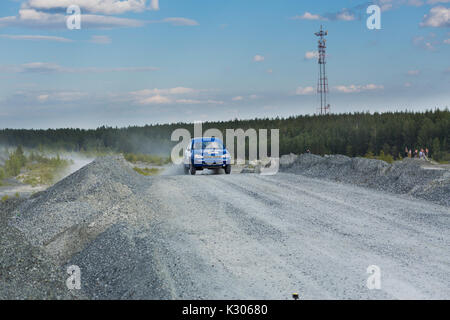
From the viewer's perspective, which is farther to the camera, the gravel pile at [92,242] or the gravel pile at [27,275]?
the gravel pile at [92,242]

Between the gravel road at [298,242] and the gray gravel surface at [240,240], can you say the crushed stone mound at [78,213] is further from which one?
the gravel road at [298,242]

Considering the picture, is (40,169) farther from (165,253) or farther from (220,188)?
(165,253)

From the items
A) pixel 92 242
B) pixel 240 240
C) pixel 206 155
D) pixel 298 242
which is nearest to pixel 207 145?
pixel 206 155

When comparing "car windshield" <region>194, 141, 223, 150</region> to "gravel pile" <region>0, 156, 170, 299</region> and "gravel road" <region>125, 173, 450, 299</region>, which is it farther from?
"gravel road" <region>125, 173, 450, 299</region>

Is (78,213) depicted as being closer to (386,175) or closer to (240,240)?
(240,240)

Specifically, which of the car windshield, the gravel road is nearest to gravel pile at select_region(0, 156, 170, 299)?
the gravel road

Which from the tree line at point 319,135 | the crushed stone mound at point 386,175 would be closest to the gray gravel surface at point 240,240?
the crushed stone mound at point 386,175

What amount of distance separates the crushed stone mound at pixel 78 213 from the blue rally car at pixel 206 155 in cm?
562

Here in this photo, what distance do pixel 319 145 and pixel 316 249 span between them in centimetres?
4776

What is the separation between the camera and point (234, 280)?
26.0ft

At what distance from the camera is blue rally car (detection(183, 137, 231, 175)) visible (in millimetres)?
23672

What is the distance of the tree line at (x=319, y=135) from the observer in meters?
51.7

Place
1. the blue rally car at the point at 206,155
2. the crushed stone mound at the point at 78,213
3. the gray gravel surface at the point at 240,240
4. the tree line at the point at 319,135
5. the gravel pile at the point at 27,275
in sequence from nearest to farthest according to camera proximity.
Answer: the gravel pile at the point at 27,275
the gray gravel surface at the point at 240,240
the crushed stone mound at the point at 78,213
the blue rally car at the point at 206,155
the tree line at the point at 319,135

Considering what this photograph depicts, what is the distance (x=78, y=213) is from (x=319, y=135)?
53576 mm
